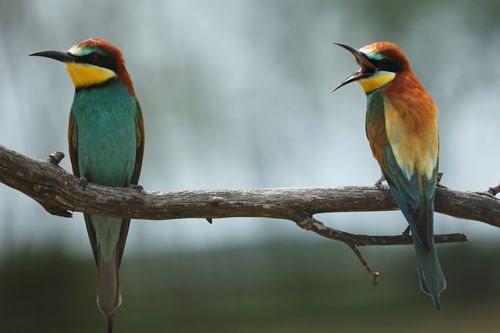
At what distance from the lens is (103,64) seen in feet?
10.3

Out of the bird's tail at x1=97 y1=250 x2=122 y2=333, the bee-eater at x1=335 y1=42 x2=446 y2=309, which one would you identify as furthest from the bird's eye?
the bird's tail at x1=97 y1=250 x2=122 y2=333

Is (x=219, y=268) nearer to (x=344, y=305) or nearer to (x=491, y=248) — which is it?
(x=344, y=305)

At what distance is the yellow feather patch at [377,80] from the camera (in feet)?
9.77

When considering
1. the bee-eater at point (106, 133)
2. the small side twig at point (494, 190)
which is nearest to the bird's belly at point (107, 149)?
the bee-eater at point (106, 133)

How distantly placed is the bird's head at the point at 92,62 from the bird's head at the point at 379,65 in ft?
2.89

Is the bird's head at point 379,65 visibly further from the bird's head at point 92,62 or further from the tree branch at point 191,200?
the bird's head at point 92,62

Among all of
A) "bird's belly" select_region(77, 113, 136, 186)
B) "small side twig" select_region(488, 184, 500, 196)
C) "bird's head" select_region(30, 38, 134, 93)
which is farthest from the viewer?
"bird's belly" select_region(77, 113, 136, 186)

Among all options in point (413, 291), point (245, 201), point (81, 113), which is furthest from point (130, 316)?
point (245, 201)

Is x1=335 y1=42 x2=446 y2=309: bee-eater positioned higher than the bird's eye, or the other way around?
the bird's eye

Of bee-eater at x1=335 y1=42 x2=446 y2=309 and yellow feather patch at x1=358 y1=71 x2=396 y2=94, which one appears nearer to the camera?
bee-eater at x1=335 y1=42 x2=446 y2=309

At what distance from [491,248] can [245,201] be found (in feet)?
18.8

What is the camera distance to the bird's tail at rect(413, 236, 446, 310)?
264 centimetres

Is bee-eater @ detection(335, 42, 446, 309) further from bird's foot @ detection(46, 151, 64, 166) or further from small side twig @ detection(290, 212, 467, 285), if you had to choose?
bird's foot @ detection(46, 151, 64, 166)

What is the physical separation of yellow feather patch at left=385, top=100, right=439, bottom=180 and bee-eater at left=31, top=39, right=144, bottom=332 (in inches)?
39.4
